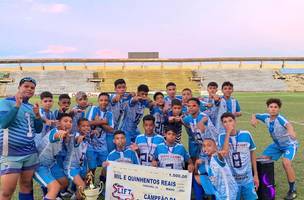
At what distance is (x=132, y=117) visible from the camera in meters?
6.74

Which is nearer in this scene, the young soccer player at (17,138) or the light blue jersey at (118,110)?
the young soccer player at (17,138)

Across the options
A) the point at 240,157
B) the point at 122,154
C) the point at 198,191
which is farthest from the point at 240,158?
the point at 122,154

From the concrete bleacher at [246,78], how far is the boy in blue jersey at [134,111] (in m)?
40.6

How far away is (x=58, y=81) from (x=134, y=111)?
46.0 meters

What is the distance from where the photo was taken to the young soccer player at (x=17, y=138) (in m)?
4.11

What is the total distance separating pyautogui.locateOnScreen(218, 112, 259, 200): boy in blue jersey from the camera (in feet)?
16.0

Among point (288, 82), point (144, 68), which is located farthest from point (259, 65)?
point (144, 68)

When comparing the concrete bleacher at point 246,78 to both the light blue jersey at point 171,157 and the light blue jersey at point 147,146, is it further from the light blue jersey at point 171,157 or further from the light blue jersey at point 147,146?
the light blue jersey at point 171,157

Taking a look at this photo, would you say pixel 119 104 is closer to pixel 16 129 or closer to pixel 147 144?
pixel 147 144

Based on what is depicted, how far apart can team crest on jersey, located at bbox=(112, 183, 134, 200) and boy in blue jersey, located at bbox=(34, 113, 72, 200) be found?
28.3 inches

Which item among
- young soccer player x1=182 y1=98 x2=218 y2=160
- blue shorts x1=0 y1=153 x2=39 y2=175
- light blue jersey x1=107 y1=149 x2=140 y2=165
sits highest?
young soccer player x1=182 y1=98 x2=218 y2=160

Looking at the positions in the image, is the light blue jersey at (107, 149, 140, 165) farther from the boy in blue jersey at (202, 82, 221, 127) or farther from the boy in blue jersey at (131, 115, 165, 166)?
the boy in blue jersey at (202, 82, 221, 127)

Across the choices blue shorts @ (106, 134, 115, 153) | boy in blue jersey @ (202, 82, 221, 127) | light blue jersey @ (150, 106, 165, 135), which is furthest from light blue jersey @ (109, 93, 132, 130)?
boy in blue jersey @ (202, 82, 221, 127)

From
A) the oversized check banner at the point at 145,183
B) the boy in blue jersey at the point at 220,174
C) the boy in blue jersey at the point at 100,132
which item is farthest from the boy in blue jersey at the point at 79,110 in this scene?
the boy in blue jersey at the point at 220,174
